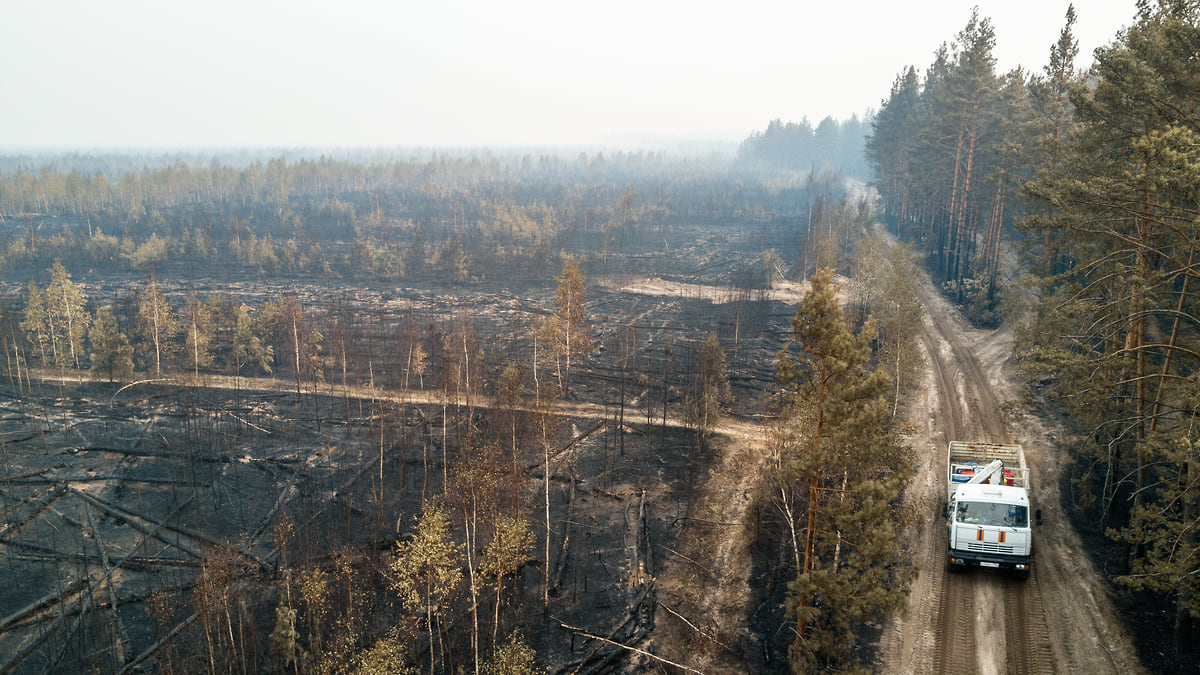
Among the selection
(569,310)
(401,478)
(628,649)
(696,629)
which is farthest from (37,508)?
(696,629)

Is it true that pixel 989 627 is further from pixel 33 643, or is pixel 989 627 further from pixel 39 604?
pixel 39 604

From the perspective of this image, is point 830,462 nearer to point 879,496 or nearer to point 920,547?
point 879,496

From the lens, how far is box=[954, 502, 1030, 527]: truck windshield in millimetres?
20734

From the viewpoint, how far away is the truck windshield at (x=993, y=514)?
20.7 metres

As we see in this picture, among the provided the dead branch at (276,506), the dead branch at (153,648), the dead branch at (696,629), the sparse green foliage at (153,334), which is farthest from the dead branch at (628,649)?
the sparse green foliage at (153,334)

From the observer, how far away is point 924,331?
48.9 meters

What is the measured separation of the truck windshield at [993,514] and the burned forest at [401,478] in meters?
5.95

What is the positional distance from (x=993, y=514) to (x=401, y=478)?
78.1ft

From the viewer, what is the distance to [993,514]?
21.0 meters

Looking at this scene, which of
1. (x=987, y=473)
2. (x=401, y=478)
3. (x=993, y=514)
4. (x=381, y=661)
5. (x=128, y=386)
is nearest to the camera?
(x=381, y=661)

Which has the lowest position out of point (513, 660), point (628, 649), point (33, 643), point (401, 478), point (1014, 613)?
point (33, 643)

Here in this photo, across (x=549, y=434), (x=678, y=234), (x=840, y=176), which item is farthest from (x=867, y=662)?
(x=840, y=176)

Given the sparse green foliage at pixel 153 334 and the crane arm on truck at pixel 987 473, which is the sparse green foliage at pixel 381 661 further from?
the sparse green foliage at pixel 153 334

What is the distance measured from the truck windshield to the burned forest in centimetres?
595
